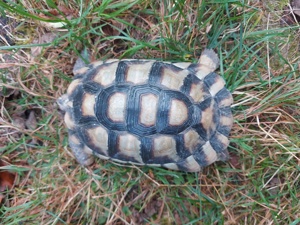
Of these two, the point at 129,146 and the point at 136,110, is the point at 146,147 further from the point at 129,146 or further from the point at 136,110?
the point at 136,110

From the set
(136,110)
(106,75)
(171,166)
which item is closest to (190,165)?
(171,166)

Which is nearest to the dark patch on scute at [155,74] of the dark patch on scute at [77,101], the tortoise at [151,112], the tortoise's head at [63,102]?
the tortoise at [151,112]

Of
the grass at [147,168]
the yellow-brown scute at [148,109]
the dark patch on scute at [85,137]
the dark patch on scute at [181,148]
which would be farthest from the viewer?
the grass at [147,168]

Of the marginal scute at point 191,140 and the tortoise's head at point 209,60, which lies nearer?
the marginal scute at point 191,140

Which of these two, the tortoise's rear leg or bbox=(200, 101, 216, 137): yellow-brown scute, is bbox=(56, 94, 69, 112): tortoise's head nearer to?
the tortoise's rear leg

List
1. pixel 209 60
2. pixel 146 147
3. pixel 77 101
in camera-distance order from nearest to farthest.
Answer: pixel 146 147 < pixel 77 101 < pixel 209 60

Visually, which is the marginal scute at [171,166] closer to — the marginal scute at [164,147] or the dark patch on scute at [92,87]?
the marginal scute at [164,147]
